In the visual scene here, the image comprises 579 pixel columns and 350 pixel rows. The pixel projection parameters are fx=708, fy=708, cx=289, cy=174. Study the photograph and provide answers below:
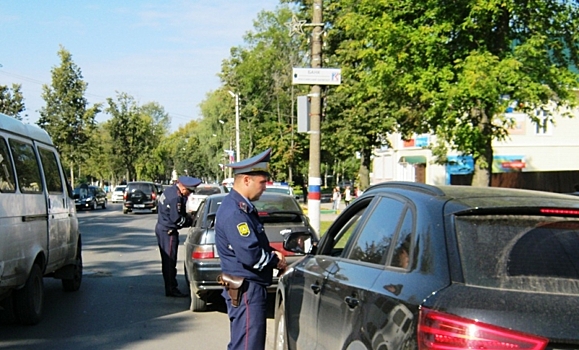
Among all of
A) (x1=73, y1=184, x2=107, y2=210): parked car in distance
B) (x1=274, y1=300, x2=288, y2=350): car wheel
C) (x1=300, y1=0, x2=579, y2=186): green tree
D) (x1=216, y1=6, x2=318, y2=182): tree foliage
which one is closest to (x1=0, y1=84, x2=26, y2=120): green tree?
(x1=73, y1=184, x2=107, y2=210): parked car in distance

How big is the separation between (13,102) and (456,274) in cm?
4735

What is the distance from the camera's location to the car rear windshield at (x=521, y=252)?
121 inches

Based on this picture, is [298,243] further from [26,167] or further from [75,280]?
[75,280]

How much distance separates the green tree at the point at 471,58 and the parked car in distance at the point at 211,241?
11.4 m

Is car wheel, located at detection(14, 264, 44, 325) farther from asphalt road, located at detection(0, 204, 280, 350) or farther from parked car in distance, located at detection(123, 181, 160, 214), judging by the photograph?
parked car in distance, located at detection(123, 181, 160, 214)

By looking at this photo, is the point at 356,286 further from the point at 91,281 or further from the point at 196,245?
the point at 91,281

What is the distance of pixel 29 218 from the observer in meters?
7.97

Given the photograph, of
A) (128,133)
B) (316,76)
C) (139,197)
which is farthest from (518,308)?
(128,133)

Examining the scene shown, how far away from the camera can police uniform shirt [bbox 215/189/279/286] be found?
4867 millimetres

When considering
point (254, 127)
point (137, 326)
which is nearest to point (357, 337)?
point (137, 326)

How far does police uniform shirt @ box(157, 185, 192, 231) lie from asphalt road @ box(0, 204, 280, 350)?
1.11 m

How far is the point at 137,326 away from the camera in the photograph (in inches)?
331

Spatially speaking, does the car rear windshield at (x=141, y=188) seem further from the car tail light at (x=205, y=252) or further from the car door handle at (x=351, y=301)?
the car door handle at (x=351, y=301)

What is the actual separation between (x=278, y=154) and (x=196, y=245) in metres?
40.4
